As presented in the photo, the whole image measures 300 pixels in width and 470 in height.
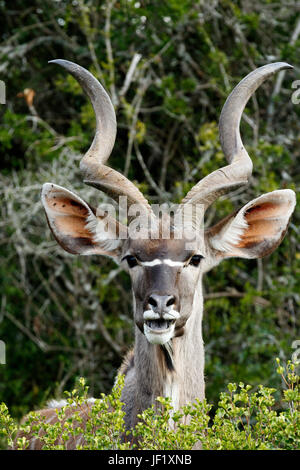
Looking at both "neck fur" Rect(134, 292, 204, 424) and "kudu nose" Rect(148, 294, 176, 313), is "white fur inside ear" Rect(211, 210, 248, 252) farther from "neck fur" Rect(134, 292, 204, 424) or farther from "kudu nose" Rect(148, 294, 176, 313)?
"kudu nose" Rect(148, 294, 176, 313)

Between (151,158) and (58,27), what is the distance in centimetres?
179

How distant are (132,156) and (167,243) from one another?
4547 millimetres

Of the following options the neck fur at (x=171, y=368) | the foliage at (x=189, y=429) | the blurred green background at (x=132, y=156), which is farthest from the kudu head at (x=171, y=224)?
the blurred green background at (x=132, y=156)

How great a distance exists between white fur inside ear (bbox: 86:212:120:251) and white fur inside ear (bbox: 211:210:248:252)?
0.55 metres

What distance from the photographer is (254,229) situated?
4.27 meters

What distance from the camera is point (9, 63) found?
8.67 m

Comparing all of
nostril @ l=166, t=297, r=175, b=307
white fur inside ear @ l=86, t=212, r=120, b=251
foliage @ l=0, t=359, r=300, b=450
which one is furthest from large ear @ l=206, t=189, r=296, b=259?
foliage @ l=0, t=359, r=300, b=450

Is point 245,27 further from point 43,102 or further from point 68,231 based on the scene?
point 68,231

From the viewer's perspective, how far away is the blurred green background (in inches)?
296

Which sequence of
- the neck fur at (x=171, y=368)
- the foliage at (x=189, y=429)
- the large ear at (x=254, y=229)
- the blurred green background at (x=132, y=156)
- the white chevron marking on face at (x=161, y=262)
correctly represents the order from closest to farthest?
1. the foliage at (x=189, y=429)
2. the white chevron marking on face at (x=161, y=262)
3. the neck fur at (x=171, y=368)
4. the large ear at (x=254, y=229)
5. the blurred green background at (x=132, y=156)

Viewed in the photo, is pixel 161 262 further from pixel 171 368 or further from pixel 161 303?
pixel 171 368

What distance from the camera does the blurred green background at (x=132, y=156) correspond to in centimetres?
751

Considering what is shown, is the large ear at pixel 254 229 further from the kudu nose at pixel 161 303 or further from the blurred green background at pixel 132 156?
the blurred green background at pixel 132 156

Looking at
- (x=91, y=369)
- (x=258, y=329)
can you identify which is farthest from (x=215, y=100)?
(x=91, y=369)
